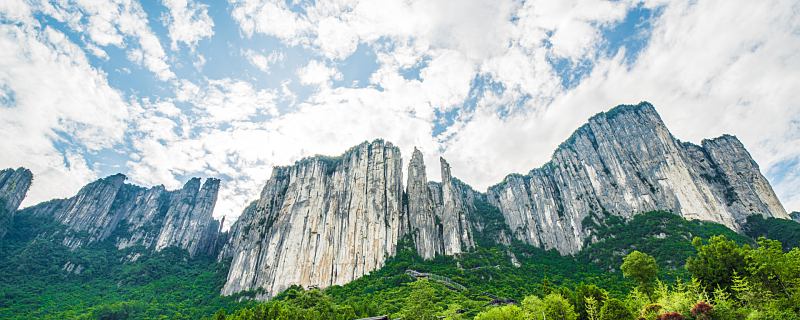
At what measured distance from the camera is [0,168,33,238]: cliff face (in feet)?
386

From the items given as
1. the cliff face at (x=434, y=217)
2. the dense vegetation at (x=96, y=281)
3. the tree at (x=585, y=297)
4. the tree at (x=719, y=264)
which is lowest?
the tree at (x=585, y=297)

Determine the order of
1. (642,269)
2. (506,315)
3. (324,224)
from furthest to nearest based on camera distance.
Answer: (324,224), (642,269), (506,315)

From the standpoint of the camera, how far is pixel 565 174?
130m

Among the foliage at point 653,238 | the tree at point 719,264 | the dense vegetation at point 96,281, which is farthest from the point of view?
the dense vegetation at point 96,281

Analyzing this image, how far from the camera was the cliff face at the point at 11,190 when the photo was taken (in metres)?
118

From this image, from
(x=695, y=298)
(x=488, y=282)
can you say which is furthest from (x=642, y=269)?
(x=488, y=282)

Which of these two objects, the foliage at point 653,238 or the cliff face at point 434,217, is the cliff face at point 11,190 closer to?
the cliff face at point 434,217

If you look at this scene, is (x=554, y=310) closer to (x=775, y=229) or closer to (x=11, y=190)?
(x=775, y=229)

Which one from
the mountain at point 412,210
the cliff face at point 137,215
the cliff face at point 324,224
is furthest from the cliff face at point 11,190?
the cliff face at point 324,224

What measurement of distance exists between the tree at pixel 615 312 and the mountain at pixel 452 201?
6738 cm

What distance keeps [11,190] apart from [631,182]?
199200mm

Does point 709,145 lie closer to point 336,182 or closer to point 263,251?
point 336,182

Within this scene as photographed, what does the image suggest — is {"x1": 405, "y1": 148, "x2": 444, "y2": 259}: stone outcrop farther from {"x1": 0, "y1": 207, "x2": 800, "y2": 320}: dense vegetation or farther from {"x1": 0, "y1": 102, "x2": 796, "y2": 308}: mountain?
{"x1": 0, "y1": 207, "x2": 800, "y2": 320}: dense vegetation

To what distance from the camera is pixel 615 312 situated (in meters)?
32.7
